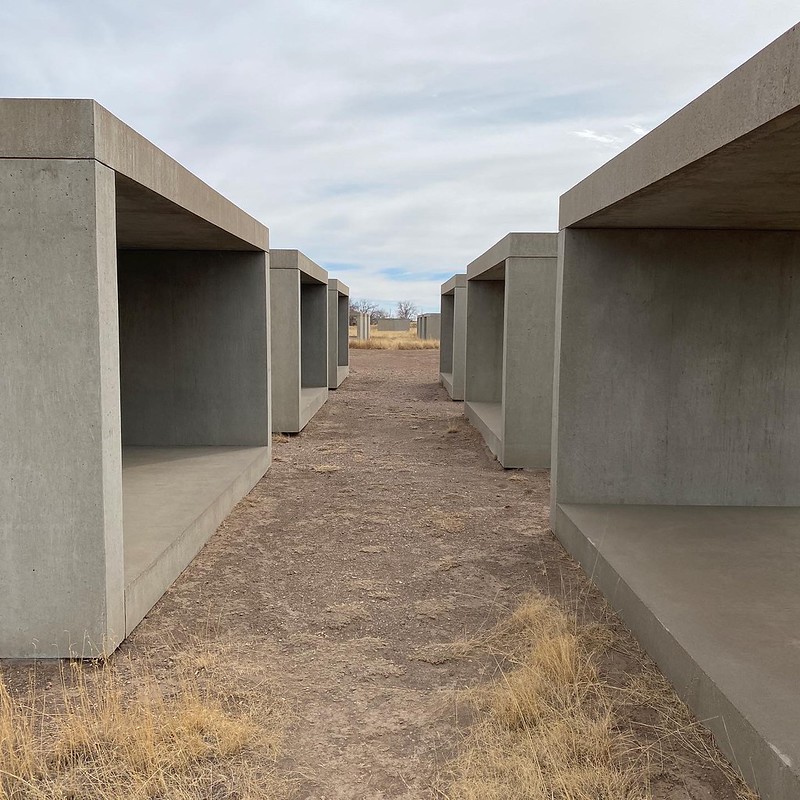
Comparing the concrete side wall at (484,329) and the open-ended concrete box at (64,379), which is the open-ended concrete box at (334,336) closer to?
the concrete side wall at (484,329)

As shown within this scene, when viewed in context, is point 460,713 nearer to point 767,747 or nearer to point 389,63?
point 767,747

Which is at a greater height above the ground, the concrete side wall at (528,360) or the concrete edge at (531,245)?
the concrete edge at (531,245)

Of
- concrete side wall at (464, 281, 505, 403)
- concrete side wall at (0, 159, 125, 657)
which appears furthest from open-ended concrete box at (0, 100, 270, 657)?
concrete side wall at (464, 281, 505, 403)

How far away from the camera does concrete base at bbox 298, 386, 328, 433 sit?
1213 cm

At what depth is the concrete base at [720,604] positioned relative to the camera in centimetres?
292

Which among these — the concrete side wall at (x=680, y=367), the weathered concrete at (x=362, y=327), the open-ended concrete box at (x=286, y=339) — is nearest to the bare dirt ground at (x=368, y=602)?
the concrete side wall at (x=680, y=367)

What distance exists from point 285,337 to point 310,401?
6.94ft

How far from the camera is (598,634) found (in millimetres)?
4258

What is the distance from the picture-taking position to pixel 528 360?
891cm

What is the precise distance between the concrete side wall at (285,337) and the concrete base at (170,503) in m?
2.65

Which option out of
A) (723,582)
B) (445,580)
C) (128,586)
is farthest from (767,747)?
(128,586)

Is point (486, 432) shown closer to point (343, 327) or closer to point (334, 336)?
point (334, 336)

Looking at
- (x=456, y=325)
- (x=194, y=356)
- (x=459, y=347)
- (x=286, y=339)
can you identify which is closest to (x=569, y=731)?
(x=194, y=356)

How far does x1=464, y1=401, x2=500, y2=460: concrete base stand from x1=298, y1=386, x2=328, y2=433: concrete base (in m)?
2.63
